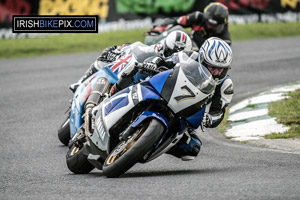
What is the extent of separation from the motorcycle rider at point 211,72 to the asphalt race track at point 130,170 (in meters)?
0.22

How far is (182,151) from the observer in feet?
24.6

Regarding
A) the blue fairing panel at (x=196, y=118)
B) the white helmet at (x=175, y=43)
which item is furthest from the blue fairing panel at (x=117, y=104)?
the white helmet at (x=175, y=43)

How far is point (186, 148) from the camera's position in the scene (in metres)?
7.50

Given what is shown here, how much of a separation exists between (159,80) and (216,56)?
0.67 metres

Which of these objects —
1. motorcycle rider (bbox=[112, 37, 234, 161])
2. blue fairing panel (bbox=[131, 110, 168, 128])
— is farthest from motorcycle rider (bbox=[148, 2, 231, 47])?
blue fairing panel (bbox=[131, 110, 168, 128])

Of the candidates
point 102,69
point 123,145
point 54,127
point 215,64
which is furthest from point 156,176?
point 54,127

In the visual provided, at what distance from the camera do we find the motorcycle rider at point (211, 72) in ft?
23.5

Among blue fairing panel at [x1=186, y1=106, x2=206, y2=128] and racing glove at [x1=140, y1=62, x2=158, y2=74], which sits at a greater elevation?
racing glove at [x1=140, y1=62, x2=158, y2=74]

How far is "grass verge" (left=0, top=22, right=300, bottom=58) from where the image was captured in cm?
1931

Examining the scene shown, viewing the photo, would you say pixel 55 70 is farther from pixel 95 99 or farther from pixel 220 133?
pixel 95 99

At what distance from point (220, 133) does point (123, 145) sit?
11.6ft

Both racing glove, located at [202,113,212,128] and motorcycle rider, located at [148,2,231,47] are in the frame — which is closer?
racing glove, located at [202,113,212,128]

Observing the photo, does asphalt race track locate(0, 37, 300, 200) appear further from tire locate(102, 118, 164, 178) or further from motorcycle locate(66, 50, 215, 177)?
motorcycle locate(66, 50, 215, 177)

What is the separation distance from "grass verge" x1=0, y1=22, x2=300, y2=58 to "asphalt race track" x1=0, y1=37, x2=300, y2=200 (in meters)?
4.38
